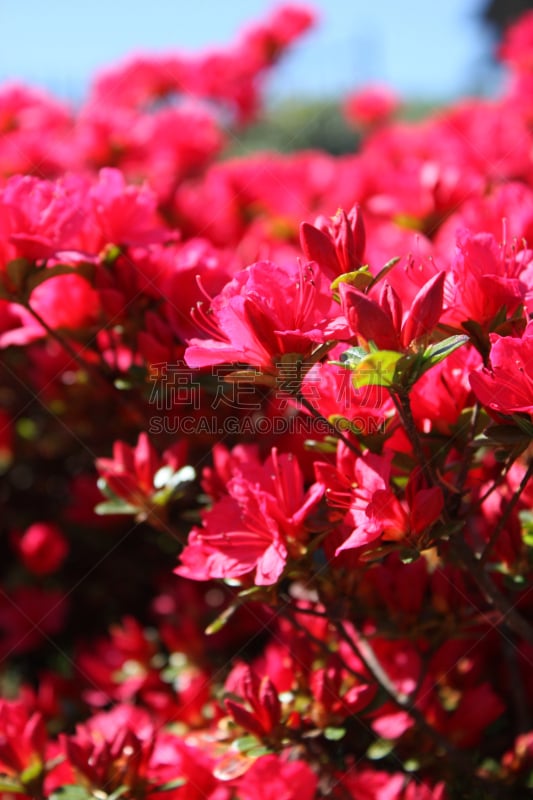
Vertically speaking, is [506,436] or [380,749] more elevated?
[506,436]

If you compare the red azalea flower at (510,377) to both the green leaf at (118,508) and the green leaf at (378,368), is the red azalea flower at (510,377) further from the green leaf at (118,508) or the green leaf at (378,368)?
the green leaf at (118,508)

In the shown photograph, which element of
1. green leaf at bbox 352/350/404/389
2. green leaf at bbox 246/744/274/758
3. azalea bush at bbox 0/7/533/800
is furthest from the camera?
green leaf at bbox 246/744/274/758

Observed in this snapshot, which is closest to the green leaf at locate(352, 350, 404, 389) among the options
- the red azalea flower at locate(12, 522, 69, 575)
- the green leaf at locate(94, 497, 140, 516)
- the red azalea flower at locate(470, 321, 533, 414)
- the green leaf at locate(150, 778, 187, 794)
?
the red azalea flower at locate(470, 321, 533, 414)

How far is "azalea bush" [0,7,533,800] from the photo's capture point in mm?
981

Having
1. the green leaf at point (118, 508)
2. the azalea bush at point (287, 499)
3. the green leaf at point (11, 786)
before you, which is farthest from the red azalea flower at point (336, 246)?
the green leaf at point (11, 786)

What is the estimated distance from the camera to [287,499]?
103cm

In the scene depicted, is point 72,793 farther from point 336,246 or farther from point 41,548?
point 41,548

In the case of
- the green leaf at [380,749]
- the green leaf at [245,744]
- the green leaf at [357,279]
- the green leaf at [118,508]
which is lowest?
the green leaf at [380,749]

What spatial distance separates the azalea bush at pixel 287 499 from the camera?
981mm

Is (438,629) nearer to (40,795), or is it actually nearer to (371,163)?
(40,795)

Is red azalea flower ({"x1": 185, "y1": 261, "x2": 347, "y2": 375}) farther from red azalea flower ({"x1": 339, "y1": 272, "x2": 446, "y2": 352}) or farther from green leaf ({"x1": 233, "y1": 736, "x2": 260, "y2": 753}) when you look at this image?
green leaf ({"x1": 233, "y1": 736, "x2": 260, "y2": 753})

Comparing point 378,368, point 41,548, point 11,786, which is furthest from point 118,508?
point 41,548

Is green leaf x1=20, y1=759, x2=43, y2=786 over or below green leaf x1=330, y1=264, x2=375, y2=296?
below

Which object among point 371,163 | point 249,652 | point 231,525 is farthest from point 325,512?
point 371,163
